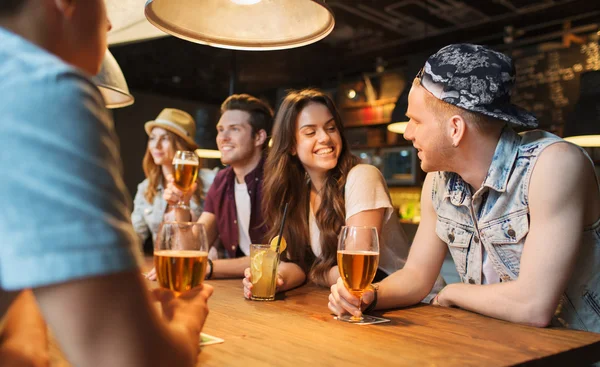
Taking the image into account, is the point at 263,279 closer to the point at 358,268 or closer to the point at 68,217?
the point at 358,268

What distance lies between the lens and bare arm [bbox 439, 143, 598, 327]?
4.62ft

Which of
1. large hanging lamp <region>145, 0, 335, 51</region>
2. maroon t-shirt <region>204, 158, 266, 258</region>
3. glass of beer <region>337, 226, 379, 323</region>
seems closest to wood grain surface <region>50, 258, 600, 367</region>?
glass of beer <region>337, 226, 379, 323</region>

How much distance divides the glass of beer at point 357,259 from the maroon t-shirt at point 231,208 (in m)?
1.53

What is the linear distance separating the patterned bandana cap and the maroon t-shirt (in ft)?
5.03

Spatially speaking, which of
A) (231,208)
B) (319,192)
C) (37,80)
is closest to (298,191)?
(319,192)

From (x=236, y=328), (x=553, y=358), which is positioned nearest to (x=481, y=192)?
(x=553, y=358)

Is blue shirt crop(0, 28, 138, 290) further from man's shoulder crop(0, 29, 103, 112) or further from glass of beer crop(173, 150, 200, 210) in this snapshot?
glass of beer crop(173, 150, 200, 210)

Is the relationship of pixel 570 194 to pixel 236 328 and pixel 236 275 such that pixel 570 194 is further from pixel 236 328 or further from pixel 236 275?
pixel 236 275

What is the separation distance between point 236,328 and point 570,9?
489cm

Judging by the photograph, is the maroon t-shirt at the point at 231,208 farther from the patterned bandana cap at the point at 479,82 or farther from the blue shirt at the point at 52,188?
the blue shirt at the point at 52,188

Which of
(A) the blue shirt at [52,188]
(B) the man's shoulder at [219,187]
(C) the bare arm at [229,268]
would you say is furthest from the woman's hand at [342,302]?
(B) the man's shoulder at [219,187]

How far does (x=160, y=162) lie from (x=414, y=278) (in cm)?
260

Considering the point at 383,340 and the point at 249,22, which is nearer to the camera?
the point at 383,340

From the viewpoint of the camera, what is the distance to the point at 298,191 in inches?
99.3
